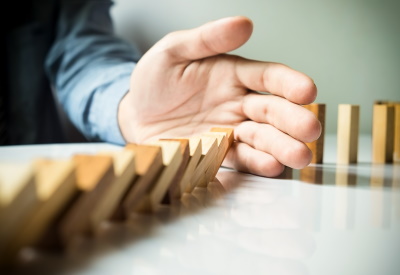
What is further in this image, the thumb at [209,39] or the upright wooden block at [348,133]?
the upright wooden block at [348,133]

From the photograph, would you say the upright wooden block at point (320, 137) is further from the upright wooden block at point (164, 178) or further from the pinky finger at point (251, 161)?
the upright wooden block at point (164, 178)

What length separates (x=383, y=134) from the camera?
0.81 m

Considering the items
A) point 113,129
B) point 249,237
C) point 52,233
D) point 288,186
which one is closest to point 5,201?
point 52,233

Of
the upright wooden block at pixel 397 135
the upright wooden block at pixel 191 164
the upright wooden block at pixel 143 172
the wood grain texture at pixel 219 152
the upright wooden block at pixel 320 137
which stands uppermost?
the upright wooden block at pixel 143 172

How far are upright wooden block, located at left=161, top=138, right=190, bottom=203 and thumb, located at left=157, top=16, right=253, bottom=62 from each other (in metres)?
0.22

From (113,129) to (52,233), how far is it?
2.43ft

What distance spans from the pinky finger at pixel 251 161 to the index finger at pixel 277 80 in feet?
0.28

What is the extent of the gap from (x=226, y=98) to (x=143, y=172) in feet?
1.36

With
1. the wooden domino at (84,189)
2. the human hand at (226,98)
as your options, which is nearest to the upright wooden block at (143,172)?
the wooden domino at (84,189)

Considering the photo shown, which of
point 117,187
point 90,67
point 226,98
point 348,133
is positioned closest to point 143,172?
point 117,187

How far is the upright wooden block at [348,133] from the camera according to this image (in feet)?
2.53

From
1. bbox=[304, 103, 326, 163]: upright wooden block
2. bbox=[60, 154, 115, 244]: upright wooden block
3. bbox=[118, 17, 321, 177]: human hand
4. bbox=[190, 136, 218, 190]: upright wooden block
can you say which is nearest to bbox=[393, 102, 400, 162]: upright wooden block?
bbox=[304, 103, 326, 163]: upright wooden block

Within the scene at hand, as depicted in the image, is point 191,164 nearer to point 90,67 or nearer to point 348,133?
point 348,133

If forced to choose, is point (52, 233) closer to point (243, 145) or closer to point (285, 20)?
point (243, 145)
